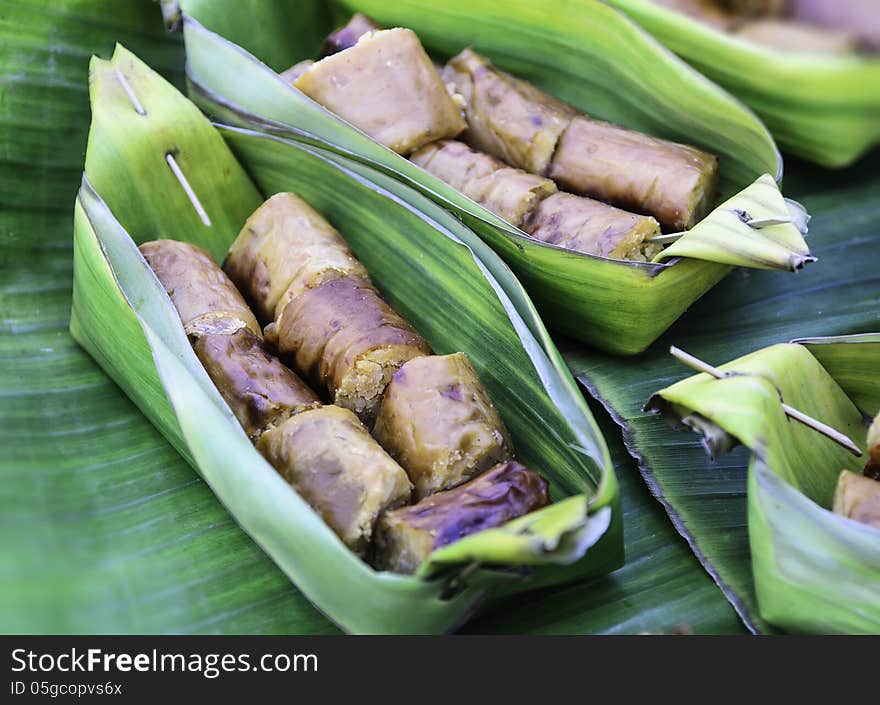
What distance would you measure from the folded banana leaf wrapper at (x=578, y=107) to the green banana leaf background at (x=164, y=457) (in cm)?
20

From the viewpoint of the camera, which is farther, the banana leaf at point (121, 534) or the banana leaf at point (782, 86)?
the banana leaf at point (782, 86)

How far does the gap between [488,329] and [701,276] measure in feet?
1.62

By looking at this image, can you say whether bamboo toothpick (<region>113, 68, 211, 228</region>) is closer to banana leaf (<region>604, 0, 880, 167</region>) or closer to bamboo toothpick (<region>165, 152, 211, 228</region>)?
bamboo toothpick (<region>165, 152, 211, 228</region>)

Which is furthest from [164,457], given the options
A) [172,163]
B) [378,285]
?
[172,163]

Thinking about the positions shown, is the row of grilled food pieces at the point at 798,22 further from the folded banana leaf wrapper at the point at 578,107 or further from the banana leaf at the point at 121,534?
the banana leaf at the point at 121,534

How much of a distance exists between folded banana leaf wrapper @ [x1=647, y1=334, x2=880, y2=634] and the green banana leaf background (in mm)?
166

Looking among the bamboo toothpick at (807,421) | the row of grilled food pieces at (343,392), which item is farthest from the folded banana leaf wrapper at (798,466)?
the row of grilled food pieces at (343,392)

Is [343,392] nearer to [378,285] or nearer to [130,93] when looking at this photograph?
[378,285]

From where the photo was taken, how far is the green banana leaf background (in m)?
1.78

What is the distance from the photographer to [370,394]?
2008mm

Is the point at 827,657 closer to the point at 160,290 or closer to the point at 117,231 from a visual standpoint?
the point at 160,290

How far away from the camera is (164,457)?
2.09 meters

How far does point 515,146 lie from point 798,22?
80cm

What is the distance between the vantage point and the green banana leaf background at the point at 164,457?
1777 mm
